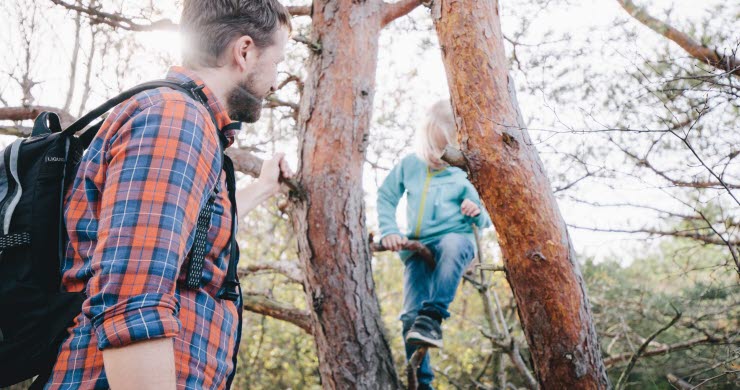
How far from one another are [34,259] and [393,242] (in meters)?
2.16

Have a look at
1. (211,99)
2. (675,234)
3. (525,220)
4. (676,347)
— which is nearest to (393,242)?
(525,220)

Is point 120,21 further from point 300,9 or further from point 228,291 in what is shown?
point 228,291

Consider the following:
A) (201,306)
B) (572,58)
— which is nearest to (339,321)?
(201,306)

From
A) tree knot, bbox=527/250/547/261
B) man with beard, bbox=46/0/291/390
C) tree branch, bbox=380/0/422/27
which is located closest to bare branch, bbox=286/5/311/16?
tree branch, bbox=380/0/422/27

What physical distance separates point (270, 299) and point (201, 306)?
123 inches

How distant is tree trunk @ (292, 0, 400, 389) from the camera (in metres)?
2.50

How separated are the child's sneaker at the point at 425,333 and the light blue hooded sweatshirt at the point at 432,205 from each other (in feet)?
1.72

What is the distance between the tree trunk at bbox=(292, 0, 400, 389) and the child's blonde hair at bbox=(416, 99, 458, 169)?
19.5 inches

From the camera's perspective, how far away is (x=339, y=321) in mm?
2514

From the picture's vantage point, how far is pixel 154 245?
2.61 ft

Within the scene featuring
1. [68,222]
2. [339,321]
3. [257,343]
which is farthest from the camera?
[257,343]

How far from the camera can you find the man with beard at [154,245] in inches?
30.8

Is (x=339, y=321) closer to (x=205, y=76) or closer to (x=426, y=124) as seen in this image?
(x=426, y=124)

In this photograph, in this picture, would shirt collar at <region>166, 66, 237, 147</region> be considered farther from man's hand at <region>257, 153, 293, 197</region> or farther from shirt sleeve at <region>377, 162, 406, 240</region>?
shirt sleeve at <region>377, 162, 406, 240</region>
